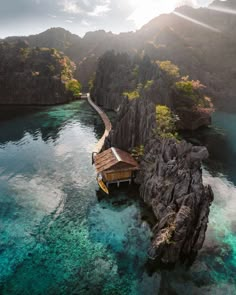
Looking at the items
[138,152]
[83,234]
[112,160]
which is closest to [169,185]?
[112,160]

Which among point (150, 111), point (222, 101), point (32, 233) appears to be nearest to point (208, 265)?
point (32, 233)

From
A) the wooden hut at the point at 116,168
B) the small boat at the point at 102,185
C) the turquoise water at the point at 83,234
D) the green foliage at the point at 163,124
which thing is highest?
the green foliage at the point at 163,124

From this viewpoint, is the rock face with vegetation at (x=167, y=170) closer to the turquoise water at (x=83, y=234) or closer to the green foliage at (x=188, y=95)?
the green foliage at (x=188, y=95)

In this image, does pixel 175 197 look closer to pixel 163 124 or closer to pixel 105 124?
pixel 163 124

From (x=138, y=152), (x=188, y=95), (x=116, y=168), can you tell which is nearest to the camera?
(x=116, y=168)

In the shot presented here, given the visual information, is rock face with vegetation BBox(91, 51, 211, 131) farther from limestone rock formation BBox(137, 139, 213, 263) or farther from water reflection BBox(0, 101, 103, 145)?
limestone rock formation BBox(137, 139, 213, 263)

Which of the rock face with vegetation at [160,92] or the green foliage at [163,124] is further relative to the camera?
the rock face with vegetation at [160,92]

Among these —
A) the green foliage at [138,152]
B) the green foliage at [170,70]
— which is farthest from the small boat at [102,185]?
the green foliage at [170,70]
